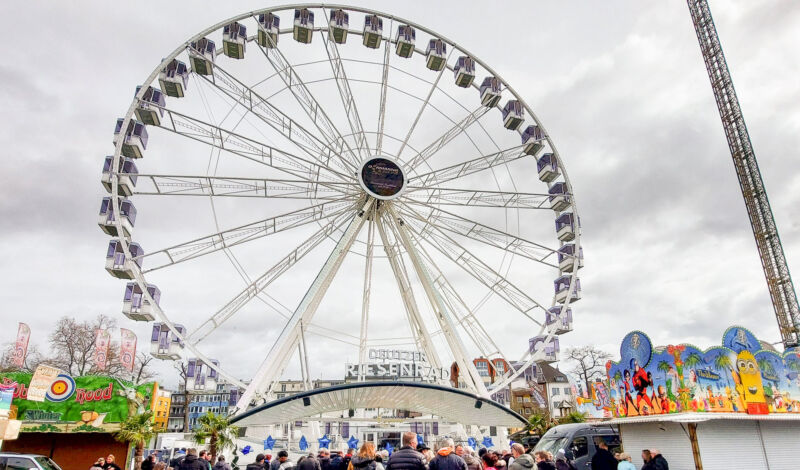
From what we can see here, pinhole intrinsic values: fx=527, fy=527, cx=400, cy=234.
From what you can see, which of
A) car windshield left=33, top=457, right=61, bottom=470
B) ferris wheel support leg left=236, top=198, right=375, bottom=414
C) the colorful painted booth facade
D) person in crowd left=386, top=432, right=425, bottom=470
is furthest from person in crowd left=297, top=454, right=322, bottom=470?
ferris wheel support leg left=236, top=198, right=375, bottom=414

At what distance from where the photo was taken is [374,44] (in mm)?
25969

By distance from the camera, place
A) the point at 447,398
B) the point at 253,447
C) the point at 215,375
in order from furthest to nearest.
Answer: the point at 253,447 < the point at 215,375 < the point at 447,398

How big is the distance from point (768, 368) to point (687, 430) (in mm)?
3011

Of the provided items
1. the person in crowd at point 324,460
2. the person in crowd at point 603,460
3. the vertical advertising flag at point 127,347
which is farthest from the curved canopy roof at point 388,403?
the vertical advertising flag at point 127,347

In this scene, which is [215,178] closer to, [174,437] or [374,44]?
[374,44]

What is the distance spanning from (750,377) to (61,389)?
2696cm

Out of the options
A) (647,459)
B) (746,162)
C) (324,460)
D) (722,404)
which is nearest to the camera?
(324,460)

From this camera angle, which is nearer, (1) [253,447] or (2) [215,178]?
(2) [215,178]

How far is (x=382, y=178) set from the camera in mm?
24125

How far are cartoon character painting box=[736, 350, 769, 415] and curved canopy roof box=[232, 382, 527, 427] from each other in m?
8.93

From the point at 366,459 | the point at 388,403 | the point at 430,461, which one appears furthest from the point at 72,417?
the point at 430,461

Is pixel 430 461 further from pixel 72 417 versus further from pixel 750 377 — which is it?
pixel 72 417

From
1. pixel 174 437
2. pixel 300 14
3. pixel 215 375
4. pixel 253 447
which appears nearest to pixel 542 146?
pixel 300 14

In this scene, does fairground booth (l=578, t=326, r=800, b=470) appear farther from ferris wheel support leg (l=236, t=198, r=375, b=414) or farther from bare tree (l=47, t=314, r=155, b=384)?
bare tree (l=47, t=314, r=155, b=384)
